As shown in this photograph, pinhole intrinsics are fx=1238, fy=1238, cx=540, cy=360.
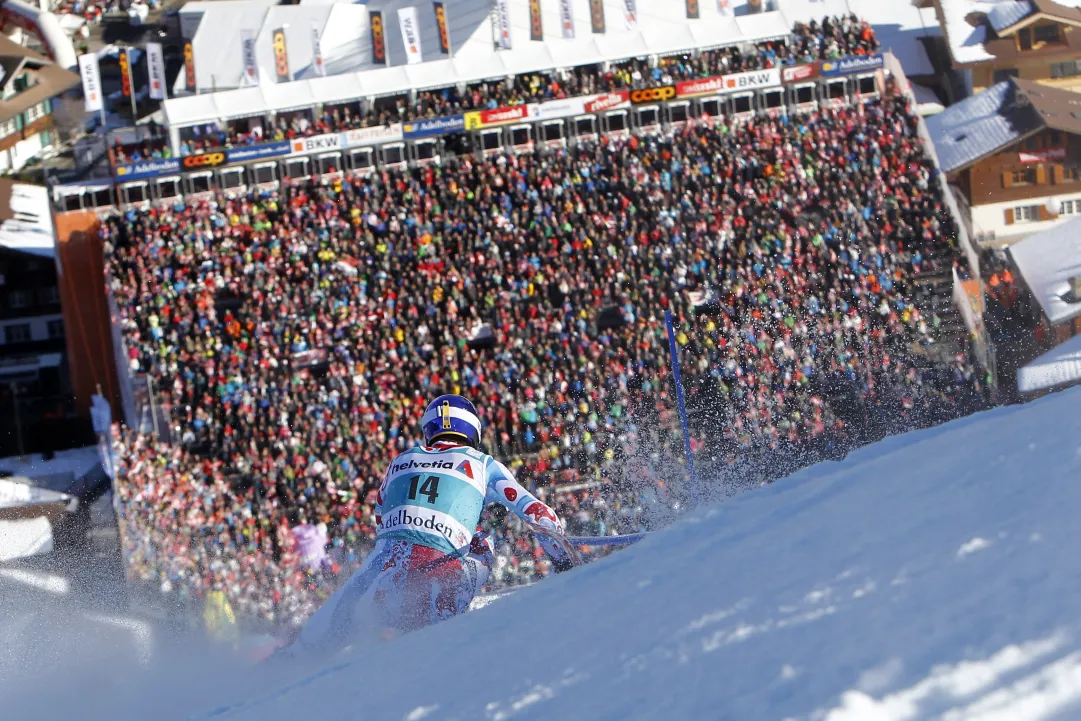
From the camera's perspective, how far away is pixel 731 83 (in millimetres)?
29281

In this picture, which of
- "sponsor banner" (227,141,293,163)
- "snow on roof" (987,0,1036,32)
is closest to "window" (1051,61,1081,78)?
"snow on roof" (987,0,1036,32)

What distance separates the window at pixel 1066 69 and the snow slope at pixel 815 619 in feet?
101

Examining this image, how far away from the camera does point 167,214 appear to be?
27656mm

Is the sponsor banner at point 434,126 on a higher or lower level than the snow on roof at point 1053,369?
higher

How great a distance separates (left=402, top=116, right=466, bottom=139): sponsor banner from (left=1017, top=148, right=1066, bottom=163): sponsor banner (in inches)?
535

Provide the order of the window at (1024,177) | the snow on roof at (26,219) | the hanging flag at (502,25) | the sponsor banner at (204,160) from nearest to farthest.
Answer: the sponsor banner at (204,160)
the window at (1024,177)
the snow on roof at (26,219)
the hanging flag at (502,25)

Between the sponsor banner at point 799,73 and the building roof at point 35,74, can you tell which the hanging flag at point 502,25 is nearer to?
the sponsor banner at point 799,73

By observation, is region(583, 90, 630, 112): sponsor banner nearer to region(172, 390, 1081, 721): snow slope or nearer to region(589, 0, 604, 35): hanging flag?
region(589, 0, 604, 35): hanging flag

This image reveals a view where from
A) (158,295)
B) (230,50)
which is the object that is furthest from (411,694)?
(230,50)

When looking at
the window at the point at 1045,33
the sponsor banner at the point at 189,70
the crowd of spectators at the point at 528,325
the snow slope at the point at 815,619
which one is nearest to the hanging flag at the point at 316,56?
the sponsor banner at the point at 189,70

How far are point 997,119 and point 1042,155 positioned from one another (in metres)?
1.55

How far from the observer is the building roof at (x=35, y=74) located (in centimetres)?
3500

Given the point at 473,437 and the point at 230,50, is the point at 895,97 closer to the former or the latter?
the point at 230,50

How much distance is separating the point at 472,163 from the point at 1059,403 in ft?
72.1
